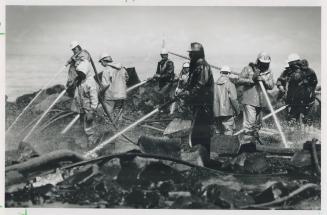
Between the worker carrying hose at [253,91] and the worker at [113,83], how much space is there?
7.13ft

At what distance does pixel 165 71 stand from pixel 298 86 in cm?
248

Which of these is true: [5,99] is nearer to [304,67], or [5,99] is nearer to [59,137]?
[59,137]

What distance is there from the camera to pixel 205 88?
9.63 m

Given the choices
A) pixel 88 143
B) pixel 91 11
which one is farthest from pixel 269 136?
pixel 91 11

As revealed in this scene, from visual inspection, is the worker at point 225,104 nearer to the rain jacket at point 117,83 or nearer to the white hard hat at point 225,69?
the white hard hat at point 225,69

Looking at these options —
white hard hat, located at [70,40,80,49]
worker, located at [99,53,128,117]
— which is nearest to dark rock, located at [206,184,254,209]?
worker, located at [99,53,128,117]

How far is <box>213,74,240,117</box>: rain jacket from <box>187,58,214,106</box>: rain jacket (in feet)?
0.40

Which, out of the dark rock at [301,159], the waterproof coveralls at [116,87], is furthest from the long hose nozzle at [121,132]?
the dark rock at [301,159]

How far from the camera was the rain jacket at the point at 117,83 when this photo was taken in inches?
388

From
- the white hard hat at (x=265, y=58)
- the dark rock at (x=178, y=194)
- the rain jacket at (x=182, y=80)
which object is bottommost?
the dark rock at (x=178, y=194)

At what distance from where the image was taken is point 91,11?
Result: 9875 mm

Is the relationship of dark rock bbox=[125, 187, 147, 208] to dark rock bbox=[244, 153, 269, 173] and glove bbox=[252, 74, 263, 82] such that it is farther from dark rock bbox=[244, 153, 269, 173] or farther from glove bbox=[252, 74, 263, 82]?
glove bbox=[252, 74, 263, 82]

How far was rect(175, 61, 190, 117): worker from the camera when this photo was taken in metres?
9.71

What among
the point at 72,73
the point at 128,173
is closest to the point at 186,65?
the point at 72,73
